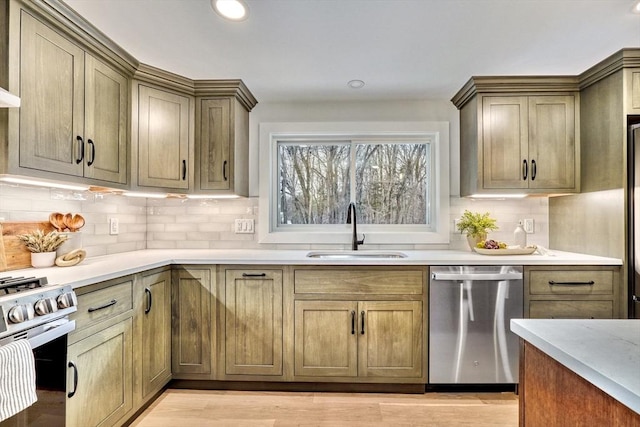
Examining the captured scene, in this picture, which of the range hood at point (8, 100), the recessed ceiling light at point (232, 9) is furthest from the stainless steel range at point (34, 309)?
the recessed ceiling light at point (232, 9)

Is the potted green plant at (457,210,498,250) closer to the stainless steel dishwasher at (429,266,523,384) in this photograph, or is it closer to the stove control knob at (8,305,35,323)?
the stainless steel dishwasher at (429,266,523,384)

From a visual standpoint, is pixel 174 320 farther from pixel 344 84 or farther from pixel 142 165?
pixel 344 84

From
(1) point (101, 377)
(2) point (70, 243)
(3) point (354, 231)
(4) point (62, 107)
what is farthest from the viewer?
(3) point (354, 231)

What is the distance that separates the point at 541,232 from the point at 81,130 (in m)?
3.43

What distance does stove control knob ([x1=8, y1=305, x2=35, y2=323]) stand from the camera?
1166 mm

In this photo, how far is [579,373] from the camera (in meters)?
0.69

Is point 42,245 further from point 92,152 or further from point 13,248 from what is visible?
point 92,152

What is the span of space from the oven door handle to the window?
1.74 meters

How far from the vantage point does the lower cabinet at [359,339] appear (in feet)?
7.36

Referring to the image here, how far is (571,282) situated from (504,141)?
1086 millimetres

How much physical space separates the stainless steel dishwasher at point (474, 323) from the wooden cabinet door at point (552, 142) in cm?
81

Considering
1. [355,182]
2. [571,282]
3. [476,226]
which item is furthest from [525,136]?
[355,182]

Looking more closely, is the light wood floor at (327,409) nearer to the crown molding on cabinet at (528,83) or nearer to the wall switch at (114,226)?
the wall switch at (114,226)

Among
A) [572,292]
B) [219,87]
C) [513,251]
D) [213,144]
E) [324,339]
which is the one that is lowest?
[324,339]
